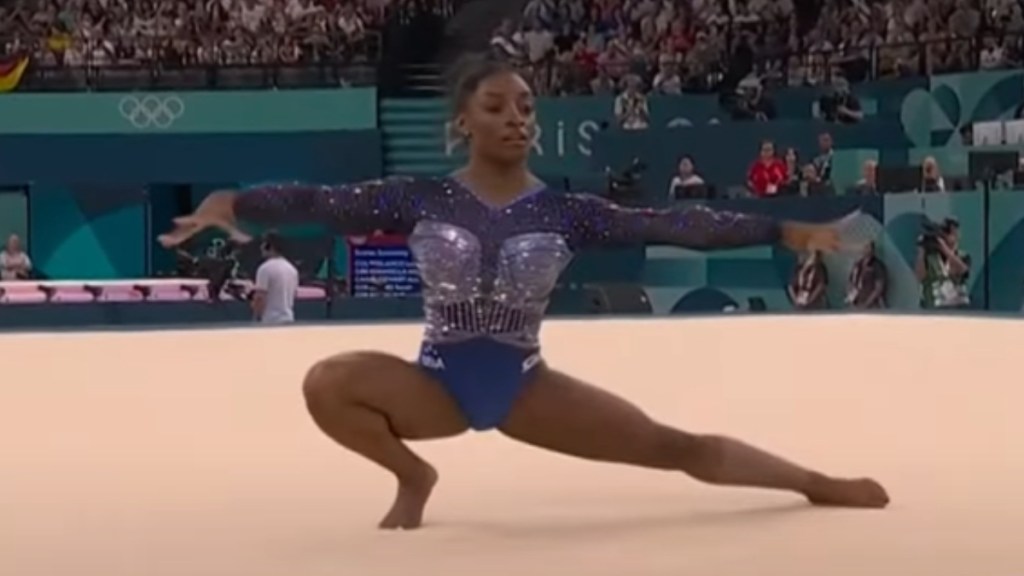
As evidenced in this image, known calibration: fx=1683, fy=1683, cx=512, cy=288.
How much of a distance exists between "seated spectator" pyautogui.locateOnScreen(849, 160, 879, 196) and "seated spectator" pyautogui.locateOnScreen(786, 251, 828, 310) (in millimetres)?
647

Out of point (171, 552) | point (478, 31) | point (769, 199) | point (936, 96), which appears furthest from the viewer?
point (936, 96)

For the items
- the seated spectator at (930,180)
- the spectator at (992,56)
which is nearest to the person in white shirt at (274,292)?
the seated spectator at (930,180)

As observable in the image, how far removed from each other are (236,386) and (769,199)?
17.8 ft

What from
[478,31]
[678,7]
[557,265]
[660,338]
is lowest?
[660,338]

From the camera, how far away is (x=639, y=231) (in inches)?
120

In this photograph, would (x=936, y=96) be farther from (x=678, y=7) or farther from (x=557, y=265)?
(x=557, y=265)

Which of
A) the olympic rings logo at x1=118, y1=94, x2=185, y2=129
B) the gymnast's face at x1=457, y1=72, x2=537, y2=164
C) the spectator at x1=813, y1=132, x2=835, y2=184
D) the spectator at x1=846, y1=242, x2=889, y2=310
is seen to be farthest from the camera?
the olympic rings logo at x1=118, y1=94, x2=185, y2=129

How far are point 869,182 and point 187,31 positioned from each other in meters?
8.06

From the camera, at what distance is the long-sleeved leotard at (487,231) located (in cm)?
300

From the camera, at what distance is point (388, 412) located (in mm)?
3047

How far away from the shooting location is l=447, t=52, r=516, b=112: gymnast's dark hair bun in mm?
3051

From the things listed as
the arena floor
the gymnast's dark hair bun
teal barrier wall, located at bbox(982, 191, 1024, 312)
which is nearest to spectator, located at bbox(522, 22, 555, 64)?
teal barrier wall, located at bbox(982, 191, 1024, 312)

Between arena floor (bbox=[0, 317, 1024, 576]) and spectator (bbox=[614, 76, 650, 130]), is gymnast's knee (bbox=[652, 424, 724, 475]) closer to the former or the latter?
arena floor (bbox=[0, 317, 1024, 576])

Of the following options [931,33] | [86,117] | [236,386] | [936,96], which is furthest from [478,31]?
[86,117]
